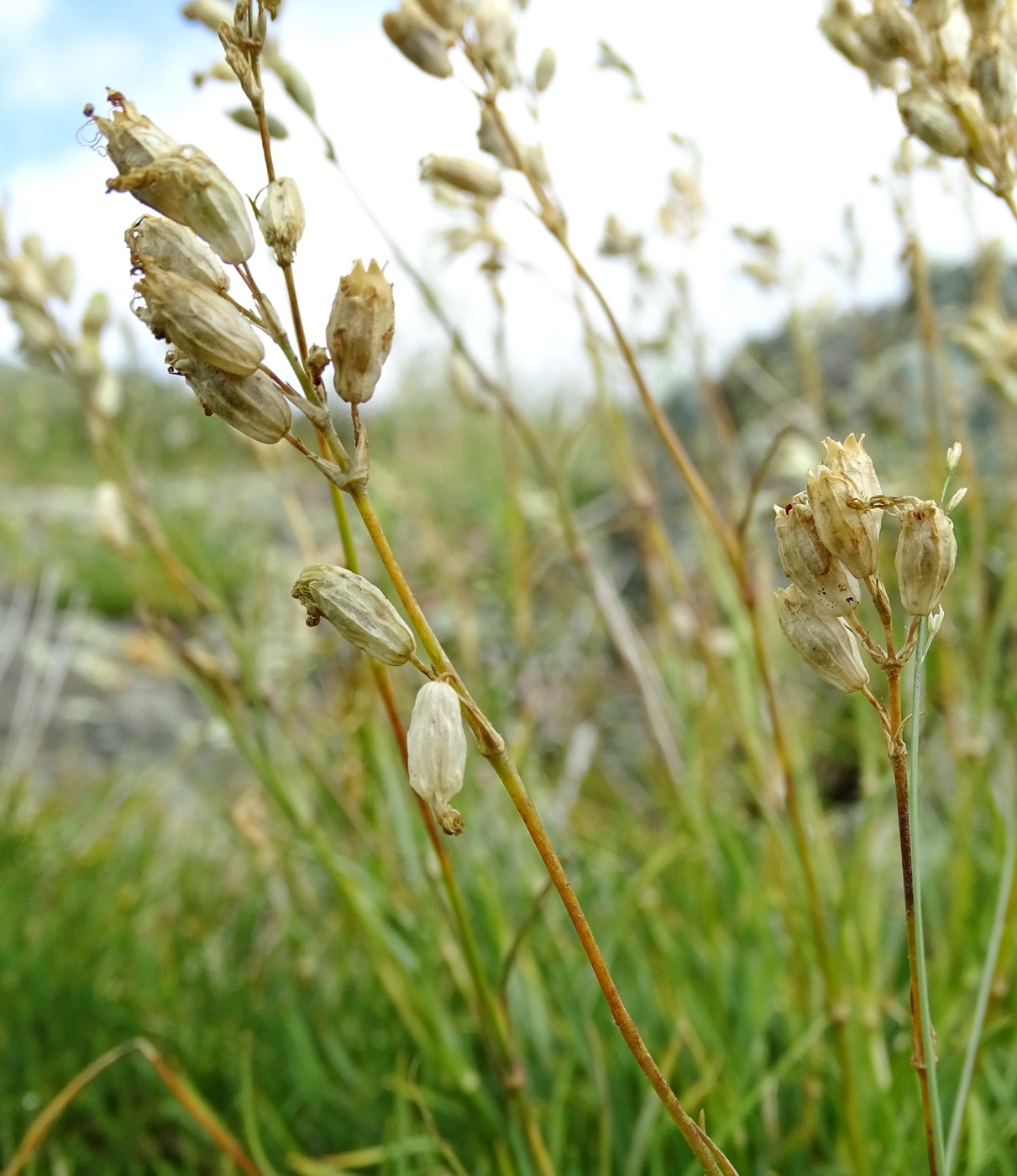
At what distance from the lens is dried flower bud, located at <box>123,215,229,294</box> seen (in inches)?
16.3

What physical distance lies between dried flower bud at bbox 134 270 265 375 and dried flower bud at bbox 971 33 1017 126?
1.38 ft

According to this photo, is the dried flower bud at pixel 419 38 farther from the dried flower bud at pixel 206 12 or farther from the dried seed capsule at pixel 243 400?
the dried seed capsule at pixel 243 400

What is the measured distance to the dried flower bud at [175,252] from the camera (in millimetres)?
414

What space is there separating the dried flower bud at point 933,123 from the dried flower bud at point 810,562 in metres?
0.31

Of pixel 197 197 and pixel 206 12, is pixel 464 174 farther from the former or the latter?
pixel 197 197

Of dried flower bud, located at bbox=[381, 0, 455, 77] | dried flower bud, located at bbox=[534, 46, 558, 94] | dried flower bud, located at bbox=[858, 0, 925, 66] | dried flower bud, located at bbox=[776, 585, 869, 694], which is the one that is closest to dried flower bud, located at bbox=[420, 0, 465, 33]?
dried flower bud, located at bbox=[381, 0, 455, 77]

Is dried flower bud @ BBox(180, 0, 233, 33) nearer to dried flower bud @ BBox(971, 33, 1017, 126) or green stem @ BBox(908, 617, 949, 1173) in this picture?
dried flower bud @ BBox(971, 33, 1017, 126)

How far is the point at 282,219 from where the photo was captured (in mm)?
412

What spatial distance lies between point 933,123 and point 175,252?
438 mm

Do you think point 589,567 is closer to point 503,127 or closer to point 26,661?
point 503,127

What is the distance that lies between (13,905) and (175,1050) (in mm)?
454

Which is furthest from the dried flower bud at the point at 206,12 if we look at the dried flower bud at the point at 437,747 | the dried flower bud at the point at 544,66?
the dried flower bud at the point at 437,747

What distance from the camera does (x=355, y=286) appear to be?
406 millimetres

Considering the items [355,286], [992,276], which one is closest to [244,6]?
[355,286]
